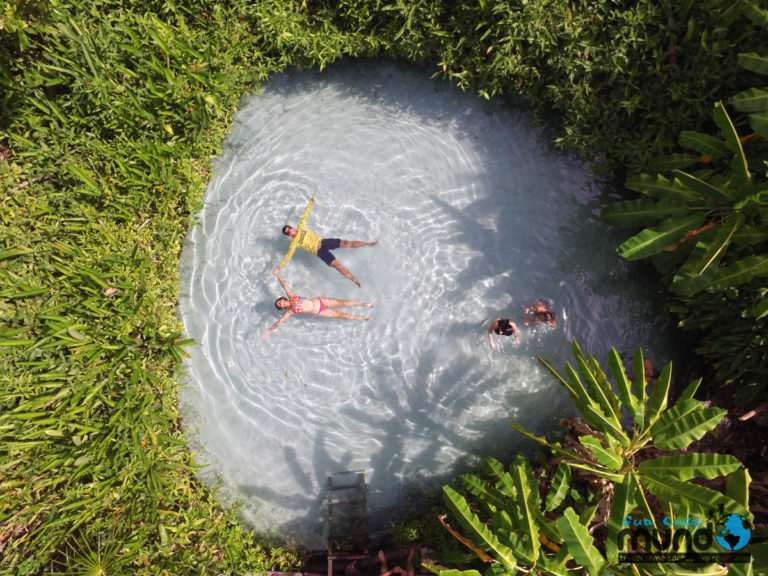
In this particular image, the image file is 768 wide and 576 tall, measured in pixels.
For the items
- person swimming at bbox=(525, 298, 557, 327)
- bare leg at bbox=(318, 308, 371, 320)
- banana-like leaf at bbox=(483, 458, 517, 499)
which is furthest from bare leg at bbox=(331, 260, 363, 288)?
banana-like leaf at bbox=(483, 458, 517, 499)

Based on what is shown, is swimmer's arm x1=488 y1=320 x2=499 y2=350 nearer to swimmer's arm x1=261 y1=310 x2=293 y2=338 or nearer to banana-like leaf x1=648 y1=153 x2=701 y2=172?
banana-like leaf x1=648 y1=153 x2=701 y2=172

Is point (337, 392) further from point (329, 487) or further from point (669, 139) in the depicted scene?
point (669, 139)

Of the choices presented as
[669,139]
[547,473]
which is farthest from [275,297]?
[669,139]

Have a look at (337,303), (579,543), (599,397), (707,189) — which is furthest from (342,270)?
(707,189)

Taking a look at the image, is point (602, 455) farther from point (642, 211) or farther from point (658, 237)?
point (642, 211)

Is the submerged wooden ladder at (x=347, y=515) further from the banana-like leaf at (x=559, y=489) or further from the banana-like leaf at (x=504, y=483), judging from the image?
the banana-like leaf at (x=559, y=489)
